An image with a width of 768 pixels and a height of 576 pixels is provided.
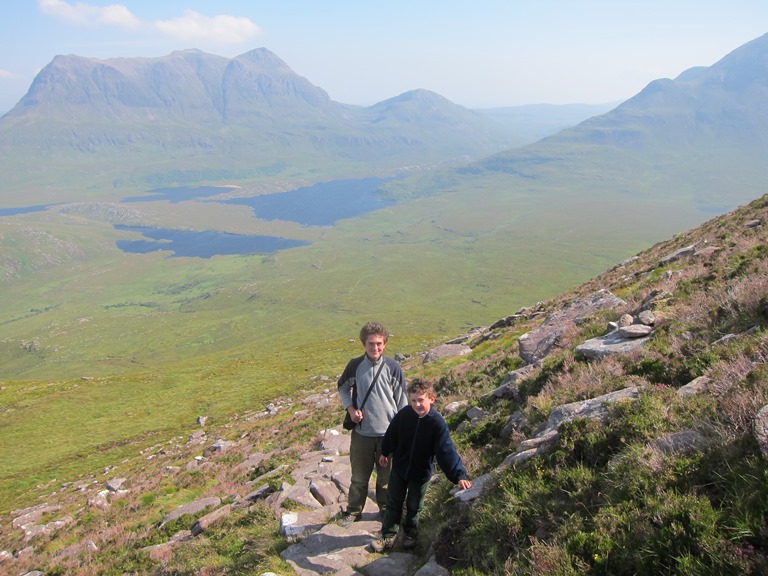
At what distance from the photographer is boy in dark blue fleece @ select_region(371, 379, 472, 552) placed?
8383mm

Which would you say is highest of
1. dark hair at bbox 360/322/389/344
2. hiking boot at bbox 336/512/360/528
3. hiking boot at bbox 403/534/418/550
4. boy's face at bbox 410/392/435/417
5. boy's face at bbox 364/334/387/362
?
dark hair at bbox 360/322/389/344

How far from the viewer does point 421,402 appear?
8.30 metres

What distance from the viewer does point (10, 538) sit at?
832 inches

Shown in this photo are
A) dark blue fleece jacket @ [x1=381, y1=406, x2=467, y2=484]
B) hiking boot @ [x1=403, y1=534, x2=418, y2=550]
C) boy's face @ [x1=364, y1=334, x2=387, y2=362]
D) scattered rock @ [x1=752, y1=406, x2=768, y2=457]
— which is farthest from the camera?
boy's face @ [x1=364, y1=334, x2=387, y2=362]

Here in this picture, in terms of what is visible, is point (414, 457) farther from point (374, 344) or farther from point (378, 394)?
point (374, 344)

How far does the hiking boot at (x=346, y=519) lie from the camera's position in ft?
33.5

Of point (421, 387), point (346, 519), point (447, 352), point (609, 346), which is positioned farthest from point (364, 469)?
point (447, 352)

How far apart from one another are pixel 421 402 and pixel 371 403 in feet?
6.03

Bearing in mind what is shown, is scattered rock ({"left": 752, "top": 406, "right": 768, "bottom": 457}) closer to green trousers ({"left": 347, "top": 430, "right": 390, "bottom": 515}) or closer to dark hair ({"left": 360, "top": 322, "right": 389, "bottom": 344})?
dark hair ({"left": 360, "top": 322, "right": 389, "bottom": 344})

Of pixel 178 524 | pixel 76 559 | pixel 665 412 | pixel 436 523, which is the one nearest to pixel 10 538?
pixel 76 559

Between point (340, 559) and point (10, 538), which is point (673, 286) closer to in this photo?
point (340, 559)

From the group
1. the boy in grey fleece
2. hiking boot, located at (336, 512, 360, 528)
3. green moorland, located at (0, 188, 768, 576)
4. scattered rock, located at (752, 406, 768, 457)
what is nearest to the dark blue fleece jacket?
green moorland, located at (0, 188, 768, 576)

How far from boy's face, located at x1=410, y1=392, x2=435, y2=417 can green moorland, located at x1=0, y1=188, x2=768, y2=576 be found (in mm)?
1732

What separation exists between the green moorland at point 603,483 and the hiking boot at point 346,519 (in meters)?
1.28
